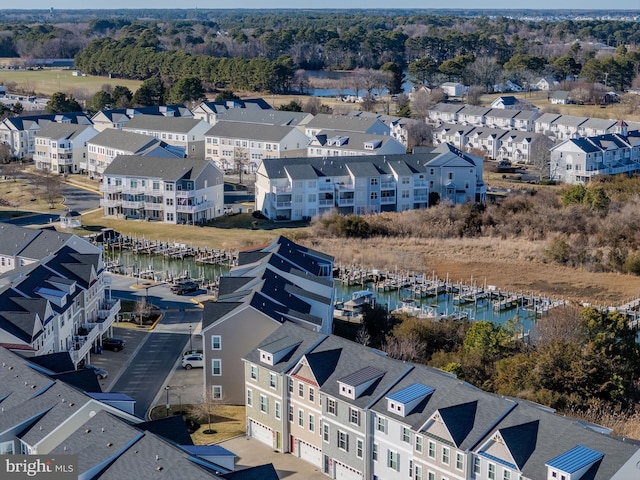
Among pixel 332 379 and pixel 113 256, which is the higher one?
pixel 332 379

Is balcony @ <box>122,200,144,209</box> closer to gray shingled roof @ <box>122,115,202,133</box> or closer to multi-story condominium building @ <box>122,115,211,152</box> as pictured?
multi-story condominium building @ <box>122,115,211,152</box>

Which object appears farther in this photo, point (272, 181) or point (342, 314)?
point (272, 181)

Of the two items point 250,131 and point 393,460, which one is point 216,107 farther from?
point 393,460

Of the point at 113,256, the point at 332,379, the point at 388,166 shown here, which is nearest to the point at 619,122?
the point at 388,166

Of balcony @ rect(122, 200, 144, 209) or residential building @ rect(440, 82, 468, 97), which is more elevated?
residential building @ rect(440, 82, 468, 97)

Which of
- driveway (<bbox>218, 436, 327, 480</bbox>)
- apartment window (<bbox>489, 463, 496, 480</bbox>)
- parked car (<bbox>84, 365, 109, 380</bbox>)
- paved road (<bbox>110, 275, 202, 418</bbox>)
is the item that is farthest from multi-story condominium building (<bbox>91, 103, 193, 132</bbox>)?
apartment window (<bbox>489, 463, 496, 480</bbox>)

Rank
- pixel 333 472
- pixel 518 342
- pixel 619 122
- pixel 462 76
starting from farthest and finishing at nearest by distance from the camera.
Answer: pixel 462 76, pixel 619 122, pixel 518 342, pixel 333 472

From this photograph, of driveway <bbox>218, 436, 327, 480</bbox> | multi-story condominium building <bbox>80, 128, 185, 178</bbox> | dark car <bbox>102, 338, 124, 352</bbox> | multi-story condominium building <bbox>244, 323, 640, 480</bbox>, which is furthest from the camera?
multi-story condominium building <bbox>80, 128, 185, 178</bbox>

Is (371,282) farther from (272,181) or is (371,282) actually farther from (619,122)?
(619,122)

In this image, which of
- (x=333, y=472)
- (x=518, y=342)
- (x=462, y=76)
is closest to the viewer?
(x=333, y=472)
